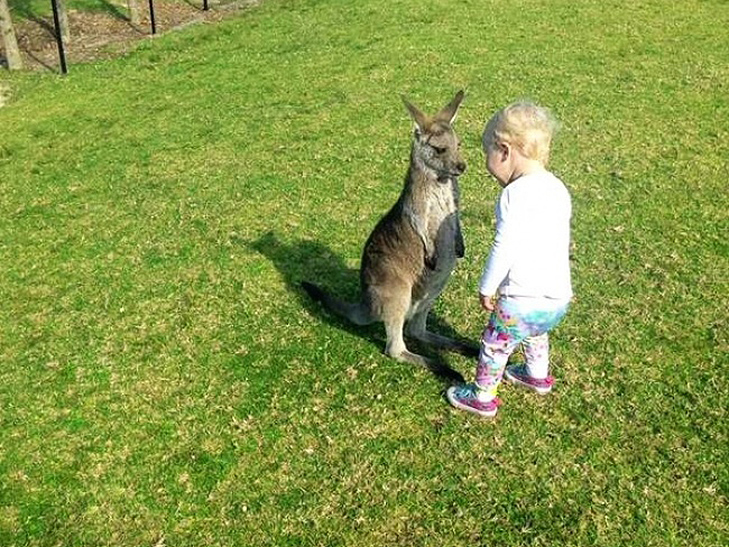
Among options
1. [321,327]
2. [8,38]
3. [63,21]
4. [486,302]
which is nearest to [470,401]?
[486,302]

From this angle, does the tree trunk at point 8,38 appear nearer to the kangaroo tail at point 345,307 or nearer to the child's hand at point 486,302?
the kangaroo tail at point 345,307

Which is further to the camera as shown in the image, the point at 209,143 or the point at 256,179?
the point at 209,143

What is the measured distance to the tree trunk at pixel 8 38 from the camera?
9.94 meters

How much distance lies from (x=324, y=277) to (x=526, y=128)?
252 cm

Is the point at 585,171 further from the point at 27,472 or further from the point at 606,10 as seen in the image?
the point at 606,10

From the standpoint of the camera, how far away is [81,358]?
4.70 metres

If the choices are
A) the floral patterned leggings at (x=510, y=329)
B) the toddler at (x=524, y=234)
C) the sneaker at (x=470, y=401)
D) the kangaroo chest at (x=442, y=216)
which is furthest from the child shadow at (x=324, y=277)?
the toddler at (x=524, y=234)

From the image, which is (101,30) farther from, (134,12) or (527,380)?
(527,380)

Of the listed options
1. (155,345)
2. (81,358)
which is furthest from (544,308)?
(81,358)

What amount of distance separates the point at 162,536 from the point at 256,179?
405 cm

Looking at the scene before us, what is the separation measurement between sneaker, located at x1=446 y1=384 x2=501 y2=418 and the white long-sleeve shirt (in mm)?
776

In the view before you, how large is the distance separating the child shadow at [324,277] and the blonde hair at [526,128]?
1.53 meters

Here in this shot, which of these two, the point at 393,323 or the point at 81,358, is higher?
the point at 393,323

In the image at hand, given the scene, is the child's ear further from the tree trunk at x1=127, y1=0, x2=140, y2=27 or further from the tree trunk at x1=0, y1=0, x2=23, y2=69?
the tree trunk at x1=127, y1=0, x2=140, y2=27
